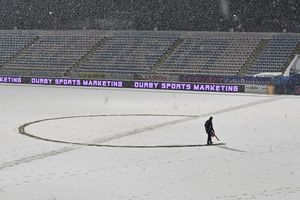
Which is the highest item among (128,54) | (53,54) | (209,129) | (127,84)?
(53,54)

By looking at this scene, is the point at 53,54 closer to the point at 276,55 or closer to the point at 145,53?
the point at 145,53

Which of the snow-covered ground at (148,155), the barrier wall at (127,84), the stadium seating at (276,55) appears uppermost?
the stadium seating at (276,55)

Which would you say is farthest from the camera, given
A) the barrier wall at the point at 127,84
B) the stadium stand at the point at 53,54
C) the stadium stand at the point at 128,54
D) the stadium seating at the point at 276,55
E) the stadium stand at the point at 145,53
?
the stadium stand at the point at 53,54

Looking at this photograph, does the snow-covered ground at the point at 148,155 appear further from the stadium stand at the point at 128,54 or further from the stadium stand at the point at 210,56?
the stadium stand at the point at 128,54

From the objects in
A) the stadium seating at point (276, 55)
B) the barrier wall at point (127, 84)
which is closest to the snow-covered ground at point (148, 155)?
the barrier wall at point (127, 84)

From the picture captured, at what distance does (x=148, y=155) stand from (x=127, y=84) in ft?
104

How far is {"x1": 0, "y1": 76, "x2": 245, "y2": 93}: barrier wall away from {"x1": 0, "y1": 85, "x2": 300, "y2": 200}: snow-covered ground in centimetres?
1507

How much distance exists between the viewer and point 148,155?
14742mm

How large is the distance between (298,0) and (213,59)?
9.26 m

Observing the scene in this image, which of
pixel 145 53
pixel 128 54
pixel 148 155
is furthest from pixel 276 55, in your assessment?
pixel 148 155

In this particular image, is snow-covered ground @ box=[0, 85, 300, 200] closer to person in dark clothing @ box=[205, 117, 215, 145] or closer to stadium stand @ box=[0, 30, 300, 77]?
person in dark clothing @ box=[205, 117, 215, 145]

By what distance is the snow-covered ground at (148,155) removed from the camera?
10.9 m

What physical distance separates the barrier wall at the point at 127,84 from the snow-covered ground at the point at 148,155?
1507cm

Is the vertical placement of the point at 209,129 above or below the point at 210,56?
below
